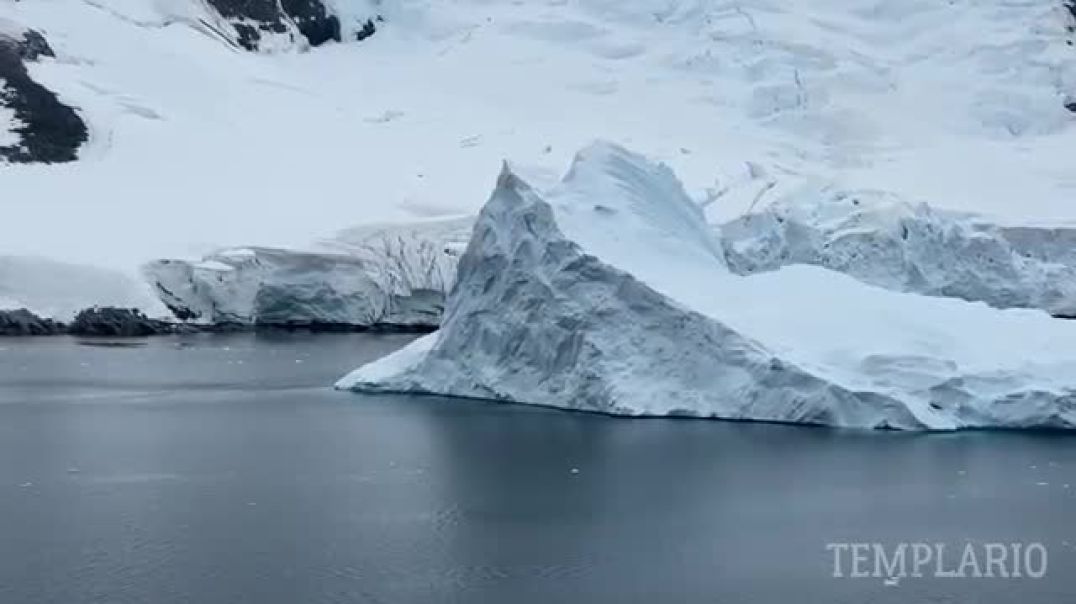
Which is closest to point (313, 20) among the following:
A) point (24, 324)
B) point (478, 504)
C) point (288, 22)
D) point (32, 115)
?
point (288, 22)

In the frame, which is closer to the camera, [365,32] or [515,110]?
[515,110]

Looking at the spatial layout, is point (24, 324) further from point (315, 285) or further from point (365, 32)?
point (365, 32)

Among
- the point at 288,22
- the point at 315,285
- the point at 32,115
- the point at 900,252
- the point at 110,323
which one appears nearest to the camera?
the point at 900,252

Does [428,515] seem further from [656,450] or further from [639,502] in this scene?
[656,450]

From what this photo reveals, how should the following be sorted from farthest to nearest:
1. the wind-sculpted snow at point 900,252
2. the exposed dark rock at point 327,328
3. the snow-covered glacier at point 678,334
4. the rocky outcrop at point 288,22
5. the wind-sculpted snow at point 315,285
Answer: the rocky outcrop at point 288,22 → the exposed dark rock at point 327,328 → the wind-sculpted snow at point 315,285 → the wind-sculpted snow at point 900,252 → the snow-covered glacier at point 678,334

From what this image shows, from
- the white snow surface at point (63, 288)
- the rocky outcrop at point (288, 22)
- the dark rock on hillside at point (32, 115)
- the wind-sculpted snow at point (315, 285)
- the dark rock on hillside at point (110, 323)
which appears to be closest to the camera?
the white snow surface at point (63, 288)

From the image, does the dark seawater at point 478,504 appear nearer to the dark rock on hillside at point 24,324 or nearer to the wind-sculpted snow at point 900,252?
the dark rock on hillside at point 24,324

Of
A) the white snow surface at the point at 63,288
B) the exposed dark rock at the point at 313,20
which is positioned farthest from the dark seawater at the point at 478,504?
the exposed dark rock at the point at 313,20
